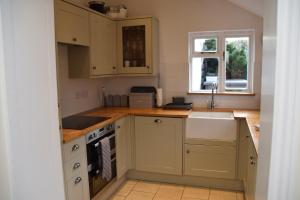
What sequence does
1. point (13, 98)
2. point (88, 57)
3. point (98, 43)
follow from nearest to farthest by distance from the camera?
point (13, 98) → point (88, 57) → point (98, 43)

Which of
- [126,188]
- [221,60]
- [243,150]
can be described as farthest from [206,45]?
[126,188]

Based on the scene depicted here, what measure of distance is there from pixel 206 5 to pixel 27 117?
287 centimetres

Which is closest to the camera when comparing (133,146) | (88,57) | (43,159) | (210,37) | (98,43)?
(43,159)

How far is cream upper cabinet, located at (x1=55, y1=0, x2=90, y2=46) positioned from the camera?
7.33ft

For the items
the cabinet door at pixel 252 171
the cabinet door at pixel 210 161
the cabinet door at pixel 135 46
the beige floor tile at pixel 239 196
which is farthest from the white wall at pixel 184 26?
the cabinet door at pixel 252 171

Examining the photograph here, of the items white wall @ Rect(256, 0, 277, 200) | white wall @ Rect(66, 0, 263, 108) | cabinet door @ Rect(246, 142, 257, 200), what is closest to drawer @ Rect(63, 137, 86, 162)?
cabinet door @ Rect(246, 142, 257, 200)

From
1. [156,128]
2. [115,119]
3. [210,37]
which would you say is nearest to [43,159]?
[115,119]

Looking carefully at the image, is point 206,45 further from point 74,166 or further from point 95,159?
point 74,166

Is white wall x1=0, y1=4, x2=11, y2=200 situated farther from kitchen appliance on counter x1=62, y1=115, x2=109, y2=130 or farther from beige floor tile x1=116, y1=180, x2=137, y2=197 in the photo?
beige floor tile x1=116, y1=180, x2=137, y2=197

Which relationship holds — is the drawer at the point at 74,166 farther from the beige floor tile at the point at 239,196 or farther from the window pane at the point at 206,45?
the window pane at the point at 206,45

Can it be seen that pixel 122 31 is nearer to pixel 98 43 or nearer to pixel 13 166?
pixel 98 43

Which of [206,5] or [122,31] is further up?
[206,5]

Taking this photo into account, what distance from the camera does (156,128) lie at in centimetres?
304

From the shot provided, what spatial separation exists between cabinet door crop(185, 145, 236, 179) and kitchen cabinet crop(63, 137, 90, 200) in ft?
4.14
